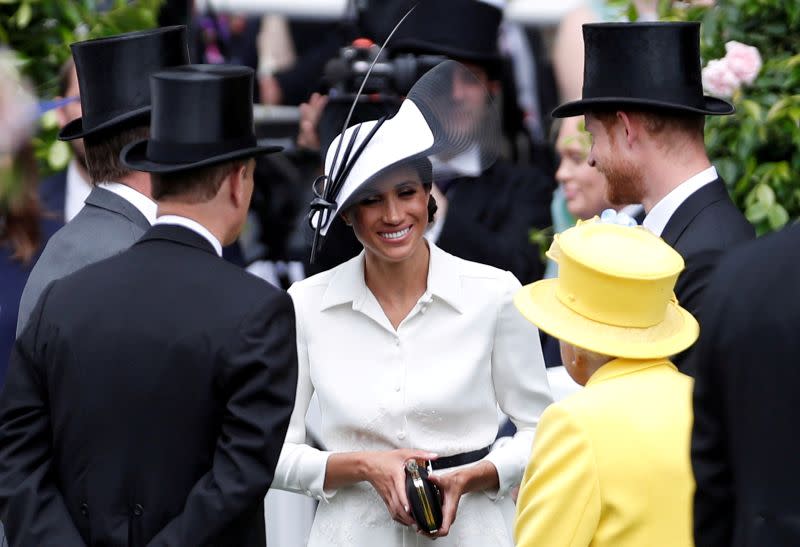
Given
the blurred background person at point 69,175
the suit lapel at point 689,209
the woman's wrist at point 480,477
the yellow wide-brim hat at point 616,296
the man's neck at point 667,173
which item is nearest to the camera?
the yellow wide-brim hat at point 616,296

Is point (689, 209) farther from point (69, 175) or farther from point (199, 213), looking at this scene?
point (69, 175)

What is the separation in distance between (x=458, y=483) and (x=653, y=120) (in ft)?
3.61

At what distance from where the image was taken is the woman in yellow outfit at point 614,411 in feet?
9.43

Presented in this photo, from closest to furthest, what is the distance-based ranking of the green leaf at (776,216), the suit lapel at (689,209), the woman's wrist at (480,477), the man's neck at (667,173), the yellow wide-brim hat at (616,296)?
the yellow wide-brim hat at (616,296)
the woman's wrist at (480,477)
the suit lapel at (689,209)
the man's neck at (667,173)
the green leaf at (776,216)

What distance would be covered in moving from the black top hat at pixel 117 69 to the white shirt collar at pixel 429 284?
2.37 feet

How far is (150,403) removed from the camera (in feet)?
10.2

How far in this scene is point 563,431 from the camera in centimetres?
290

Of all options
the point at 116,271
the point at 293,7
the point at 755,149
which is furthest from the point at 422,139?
the point at 293,7

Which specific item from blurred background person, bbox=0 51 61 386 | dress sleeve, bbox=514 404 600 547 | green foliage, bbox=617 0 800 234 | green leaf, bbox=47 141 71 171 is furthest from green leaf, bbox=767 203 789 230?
green leaf, bbox=47 141 71 171

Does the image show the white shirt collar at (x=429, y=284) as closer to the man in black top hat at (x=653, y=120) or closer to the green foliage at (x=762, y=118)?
the man in black top hat at (x=653, y=120)

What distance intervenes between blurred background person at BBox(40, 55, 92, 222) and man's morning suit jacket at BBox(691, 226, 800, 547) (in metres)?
2.49

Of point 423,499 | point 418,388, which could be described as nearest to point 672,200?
point 418,388

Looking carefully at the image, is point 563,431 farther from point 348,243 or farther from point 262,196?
point 262,196

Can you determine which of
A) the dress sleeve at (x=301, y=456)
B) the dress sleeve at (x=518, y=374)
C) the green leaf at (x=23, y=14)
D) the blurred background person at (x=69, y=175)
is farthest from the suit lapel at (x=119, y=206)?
the green leaf at (x=23, y=14)
